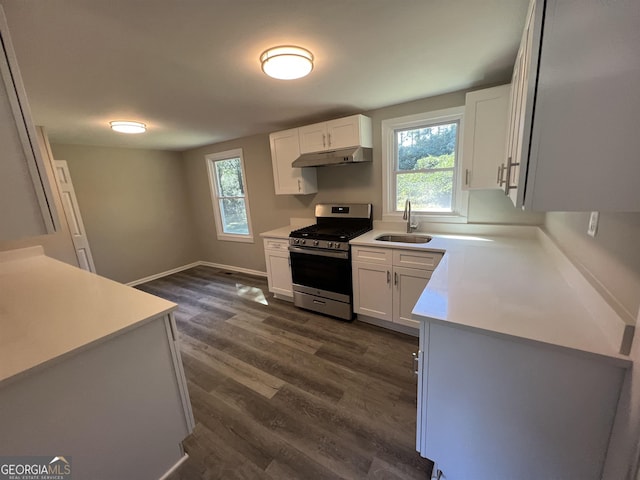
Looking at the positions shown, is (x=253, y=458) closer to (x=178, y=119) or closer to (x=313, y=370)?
(x=313, y=370)

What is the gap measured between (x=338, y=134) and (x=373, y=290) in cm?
179

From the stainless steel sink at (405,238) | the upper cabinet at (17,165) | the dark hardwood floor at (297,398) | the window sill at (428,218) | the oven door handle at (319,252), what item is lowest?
the dark hardwood floor at (297,398)

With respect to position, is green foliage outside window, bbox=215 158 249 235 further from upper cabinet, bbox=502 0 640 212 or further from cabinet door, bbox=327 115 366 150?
upper cabinet, bbox=502 0 640 212

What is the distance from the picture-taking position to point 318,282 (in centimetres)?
298

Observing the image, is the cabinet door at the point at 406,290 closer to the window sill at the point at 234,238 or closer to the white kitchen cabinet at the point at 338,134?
the white kitchen cabinet at the point at 338,134

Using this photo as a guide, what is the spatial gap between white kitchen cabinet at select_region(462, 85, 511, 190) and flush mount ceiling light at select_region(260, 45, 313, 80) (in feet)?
4.57

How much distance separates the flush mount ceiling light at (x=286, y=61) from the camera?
1.56m

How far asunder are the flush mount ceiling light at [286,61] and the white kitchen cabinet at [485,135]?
1.39 metres

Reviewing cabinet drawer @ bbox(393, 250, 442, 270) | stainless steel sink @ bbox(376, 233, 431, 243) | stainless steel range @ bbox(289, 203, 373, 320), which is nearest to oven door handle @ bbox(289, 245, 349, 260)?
stainless steel range @ bbox(289, 203, 373, 320)

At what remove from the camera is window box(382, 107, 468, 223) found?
259cm

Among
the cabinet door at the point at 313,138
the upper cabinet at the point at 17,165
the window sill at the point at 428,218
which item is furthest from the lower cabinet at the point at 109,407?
the window sill at the point at 428,218

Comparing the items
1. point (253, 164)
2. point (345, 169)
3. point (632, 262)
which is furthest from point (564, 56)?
point (253, 164)

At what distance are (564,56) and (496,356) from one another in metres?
Result: 1.07

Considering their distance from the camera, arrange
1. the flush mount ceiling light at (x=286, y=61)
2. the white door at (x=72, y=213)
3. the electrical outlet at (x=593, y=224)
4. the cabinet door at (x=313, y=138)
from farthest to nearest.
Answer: the white door at (x=72, y=213) < the cabinet door at (x=313, y=138) < the flush mount ceiling light at (x=286, y=61) < the electrical outlet at (x=593, y=224)
